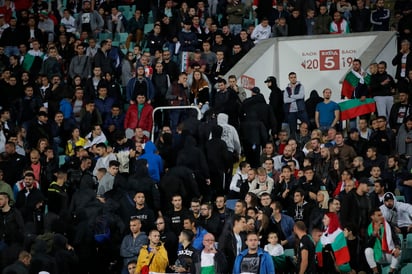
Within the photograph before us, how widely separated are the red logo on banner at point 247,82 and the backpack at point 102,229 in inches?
318

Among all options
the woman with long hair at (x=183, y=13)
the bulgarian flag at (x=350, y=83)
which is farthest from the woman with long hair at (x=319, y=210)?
the woman with long hair at (x=183, y=13)

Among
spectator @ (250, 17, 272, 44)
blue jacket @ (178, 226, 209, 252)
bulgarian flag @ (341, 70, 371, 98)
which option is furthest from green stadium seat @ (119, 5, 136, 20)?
blue jacket @ (178, 226, 209, 252)

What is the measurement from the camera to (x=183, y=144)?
24594 mm

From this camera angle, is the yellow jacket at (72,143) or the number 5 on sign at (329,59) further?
the number 5 on sign at (329,59)

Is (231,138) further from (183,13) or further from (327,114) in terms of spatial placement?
(183,13)

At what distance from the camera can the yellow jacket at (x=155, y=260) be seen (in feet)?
68.0

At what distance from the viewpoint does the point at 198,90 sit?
27.9 m

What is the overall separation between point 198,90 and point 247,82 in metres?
2.14

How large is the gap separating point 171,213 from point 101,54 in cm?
827

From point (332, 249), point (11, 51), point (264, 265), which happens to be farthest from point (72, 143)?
point (264, 265)

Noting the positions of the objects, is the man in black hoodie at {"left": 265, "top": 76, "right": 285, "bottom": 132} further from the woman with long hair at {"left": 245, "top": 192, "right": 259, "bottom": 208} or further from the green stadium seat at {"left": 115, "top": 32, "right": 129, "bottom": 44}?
the green stadium seat at {"left": 115, "top": 32, "right": 129, "bottom": 44}

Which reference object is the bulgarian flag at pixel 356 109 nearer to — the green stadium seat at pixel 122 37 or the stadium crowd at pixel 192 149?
the stadium crowd at pixel 192 149

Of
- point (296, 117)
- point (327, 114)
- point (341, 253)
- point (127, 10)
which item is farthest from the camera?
point (127, 10)

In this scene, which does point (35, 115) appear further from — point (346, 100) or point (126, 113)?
point (346, 100)
